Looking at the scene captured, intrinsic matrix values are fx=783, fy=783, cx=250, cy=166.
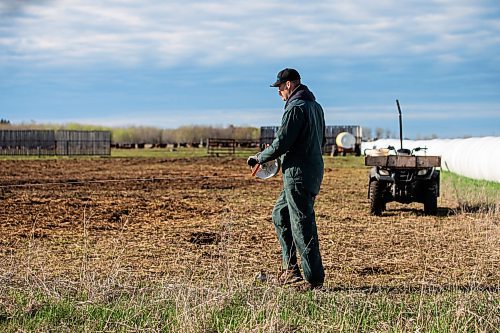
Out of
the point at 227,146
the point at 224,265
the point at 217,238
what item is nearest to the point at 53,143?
the point at 227,146

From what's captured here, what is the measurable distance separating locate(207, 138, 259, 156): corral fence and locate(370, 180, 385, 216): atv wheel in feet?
133

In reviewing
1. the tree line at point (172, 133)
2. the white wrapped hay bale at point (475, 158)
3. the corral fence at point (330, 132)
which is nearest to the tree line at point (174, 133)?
the tree line at point (172, 133)

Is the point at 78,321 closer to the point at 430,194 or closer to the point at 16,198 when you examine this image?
the point at 430,194

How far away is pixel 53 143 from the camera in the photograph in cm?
6419

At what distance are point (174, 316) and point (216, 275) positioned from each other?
196cm

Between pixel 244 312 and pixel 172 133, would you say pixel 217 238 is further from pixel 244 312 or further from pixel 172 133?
pixel 172 133

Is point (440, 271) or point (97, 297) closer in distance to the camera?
point (97, 297)

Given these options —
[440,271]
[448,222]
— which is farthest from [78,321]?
[448,222]

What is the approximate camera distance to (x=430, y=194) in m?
16.6

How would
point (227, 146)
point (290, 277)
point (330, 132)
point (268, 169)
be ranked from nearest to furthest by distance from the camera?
point (290, 277) < point (268, 169) < point (227, 146) < point (330, 132)

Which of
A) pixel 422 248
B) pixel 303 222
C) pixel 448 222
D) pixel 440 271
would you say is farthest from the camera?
pixel 448 222

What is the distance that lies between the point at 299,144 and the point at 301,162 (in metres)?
0.20

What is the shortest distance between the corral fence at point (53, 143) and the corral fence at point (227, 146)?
837 cm

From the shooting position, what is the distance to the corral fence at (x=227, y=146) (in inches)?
2361
